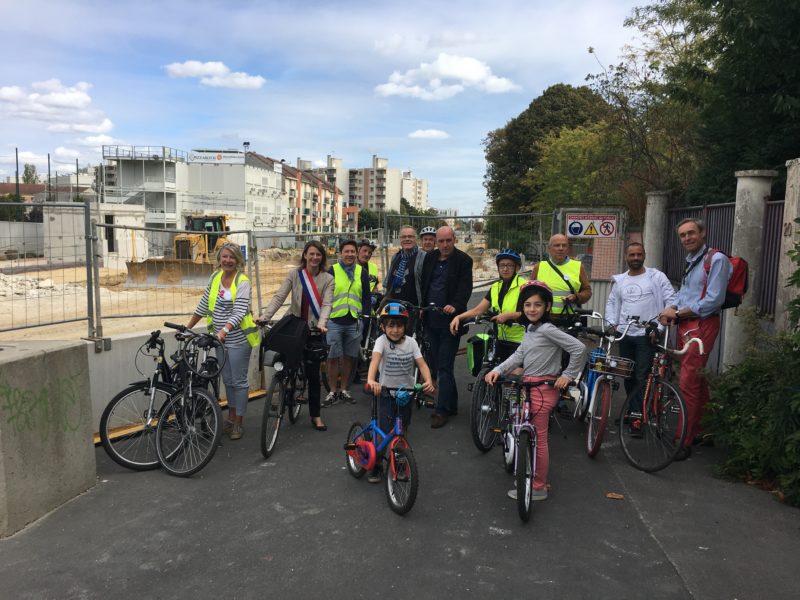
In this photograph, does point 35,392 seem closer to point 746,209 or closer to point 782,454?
point 782,454

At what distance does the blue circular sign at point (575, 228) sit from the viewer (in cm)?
1141

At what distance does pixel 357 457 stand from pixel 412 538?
1.03m

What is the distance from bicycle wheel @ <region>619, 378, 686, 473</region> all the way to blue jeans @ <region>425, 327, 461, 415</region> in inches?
68.5

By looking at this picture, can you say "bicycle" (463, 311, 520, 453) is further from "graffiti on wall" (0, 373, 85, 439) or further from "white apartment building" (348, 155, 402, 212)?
"white apartment building" (348, 155, 402, 212)

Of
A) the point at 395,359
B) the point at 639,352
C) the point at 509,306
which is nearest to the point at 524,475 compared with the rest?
the point at 395,359

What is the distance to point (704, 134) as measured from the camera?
431 inches

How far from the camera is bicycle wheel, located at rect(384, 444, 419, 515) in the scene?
417 cm

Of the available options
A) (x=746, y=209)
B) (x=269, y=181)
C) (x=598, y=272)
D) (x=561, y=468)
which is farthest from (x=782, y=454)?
(x=269, y=181)

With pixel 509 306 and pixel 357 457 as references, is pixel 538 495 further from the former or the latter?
pixel 509 306

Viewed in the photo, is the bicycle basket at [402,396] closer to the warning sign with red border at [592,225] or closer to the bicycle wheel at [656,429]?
the bicycle wheel at [656,429]

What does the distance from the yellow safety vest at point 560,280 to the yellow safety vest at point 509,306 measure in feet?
1.37

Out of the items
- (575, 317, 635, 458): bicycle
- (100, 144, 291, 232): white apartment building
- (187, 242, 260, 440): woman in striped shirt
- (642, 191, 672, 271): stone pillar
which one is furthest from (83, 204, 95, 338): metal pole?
(100, 144, 291, 232): white apartment building

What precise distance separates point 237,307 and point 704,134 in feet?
29.5

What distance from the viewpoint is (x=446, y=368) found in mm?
6379
